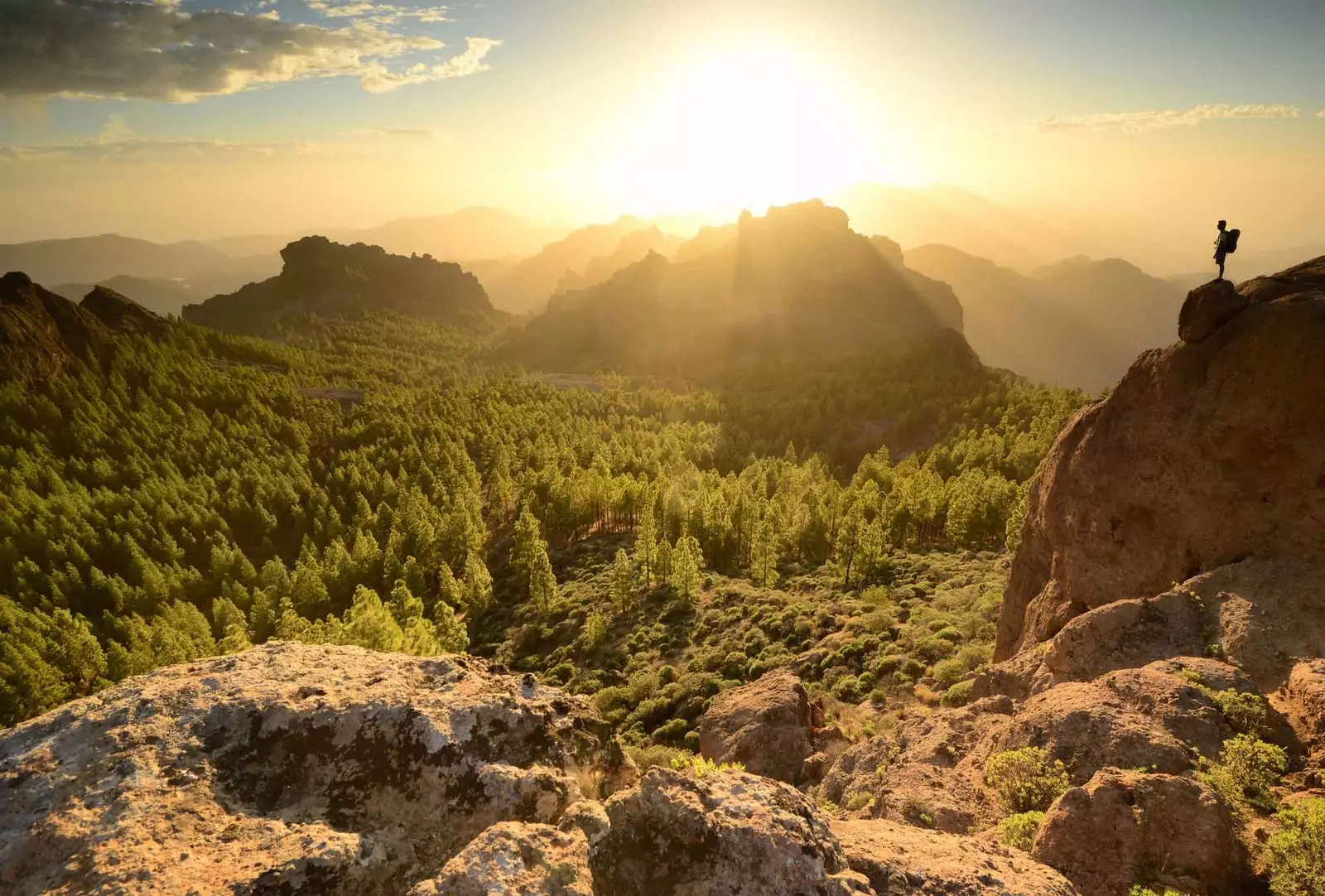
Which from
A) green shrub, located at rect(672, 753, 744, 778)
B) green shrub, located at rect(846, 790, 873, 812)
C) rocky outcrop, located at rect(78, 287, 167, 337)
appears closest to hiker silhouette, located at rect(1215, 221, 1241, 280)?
green shrub, located at rect(846, 790, 873, 812)

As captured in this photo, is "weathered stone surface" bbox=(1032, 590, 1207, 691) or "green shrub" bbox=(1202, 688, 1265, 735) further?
"weathered stone surface" bbox=(1032, 590, 1207, 691)

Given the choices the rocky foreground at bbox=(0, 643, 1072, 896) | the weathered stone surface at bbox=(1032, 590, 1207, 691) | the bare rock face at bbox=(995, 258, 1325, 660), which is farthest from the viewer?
the bare rock face at bbox=(995, 258, 1325, 660)

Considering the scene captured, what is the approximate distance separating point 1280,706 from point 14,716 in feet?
277

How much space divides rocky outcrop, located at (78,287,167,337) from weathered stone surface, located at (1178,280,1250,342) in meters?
234

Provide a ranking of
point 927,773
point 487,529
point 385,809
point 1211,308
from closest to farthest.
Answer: point 385,809 → point 927,773 → point 1211,308 → point 487,529

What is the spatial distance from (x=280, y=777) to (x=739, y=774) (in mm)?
8505

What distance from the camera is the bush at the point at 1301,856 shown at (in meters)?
11.7

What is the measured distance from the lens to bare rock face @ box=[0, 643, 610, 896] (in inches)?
340

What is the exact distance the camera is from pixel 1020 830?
1417cm

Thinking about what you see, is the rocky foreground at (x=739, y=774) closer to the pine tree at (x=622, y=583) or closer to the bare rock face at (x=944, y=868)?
the bare rock face at (x=944, y=868)

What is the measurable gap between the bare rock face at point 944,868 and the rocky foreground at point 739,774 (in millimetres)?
63

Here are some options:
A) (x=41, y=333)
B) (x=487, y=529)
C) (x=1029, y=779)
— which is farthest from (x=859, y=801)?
(x=41, y=333)

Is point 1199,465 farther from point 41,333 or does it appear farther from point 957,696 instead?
point 41,333

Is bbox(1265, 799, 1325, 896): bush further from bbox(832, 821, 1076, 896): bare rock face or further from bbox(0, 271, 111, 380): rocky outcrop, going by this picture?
bbox(0, 271, 111, 380): rocky outcrop
